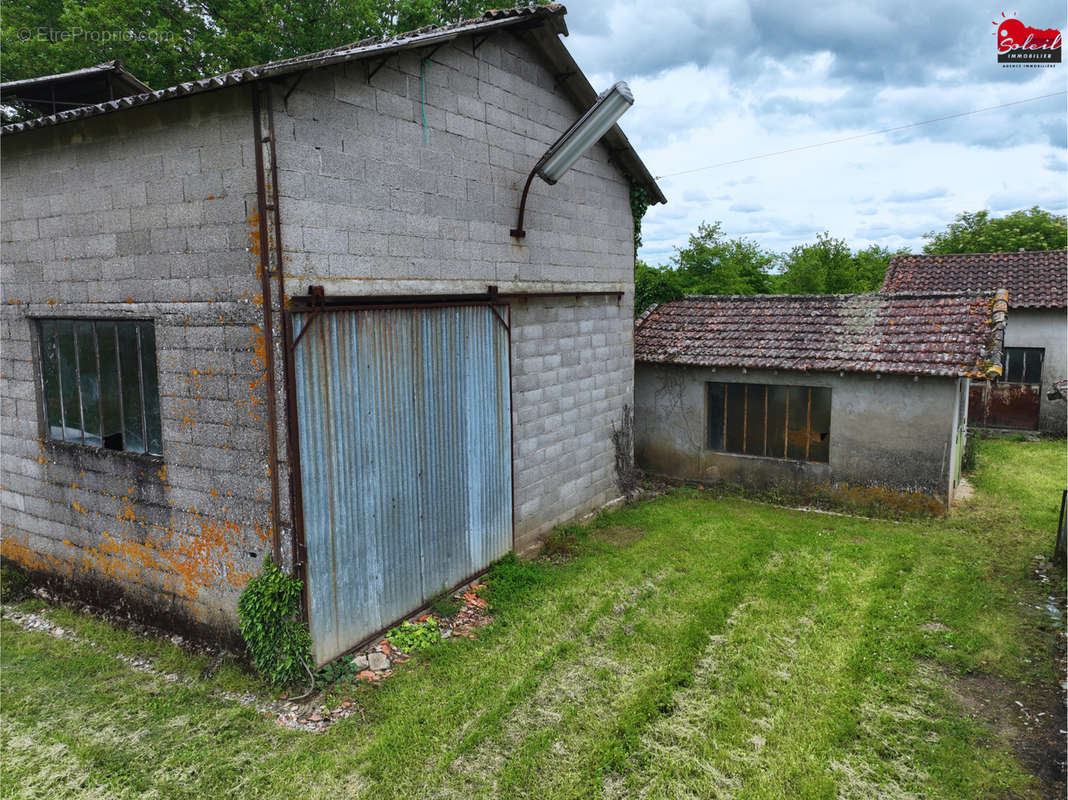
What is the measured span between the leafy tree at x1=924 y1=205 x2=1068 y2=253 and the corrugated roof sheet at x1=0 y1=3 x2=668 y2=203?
29.1 metres

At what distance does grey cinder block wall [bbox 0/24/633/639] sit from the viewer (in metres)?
5.48

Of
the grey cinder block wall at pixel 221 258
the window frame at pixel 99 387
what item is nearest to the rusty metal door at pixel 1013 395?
the grey cinder block wall at pixel 221 258

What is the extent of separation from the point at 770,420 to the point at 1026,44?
7.00m

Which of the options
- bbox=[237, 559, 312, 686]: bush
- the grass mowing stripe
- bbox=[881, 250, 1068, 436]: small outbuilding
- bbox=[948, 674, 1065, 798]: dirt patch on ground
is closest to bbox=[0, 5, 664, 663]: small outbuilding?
bbox=[237, 559, 312, 686]: bush

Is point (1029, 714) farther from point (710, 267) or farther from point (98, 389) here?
point (710, 267)

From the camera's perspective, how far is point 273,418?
17.7 ft

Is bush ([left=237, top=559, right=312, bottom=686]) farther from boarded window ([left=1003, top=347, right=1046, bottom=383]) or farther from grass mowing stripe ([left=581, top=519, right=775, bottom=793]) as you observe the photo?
boarded window ([left=1003, top=347, right=1046, bottom=383])

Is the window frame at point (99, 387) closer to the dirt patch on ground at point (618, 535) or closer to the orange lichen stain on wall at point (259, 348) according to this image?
the orange lichen stain on wall at point (259, 348)

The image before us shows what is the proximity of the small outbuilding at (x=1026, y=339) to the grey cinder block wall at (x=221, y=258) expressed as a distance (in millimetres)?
13840

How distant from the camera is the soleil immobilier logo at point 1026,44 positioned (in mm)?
9984

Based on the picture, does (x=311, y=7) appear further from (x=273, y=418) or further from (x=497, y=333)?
(x=273, y=418)

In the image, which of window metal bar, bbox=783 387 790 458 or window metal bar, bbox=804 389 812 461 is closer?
window metal bar, bbox=804 389 812 461

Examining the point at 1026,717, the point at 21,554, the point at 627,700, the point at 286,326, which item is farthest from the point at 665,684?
the point at 21,554

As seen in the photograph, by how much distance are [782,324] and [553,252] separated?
5560 mm
